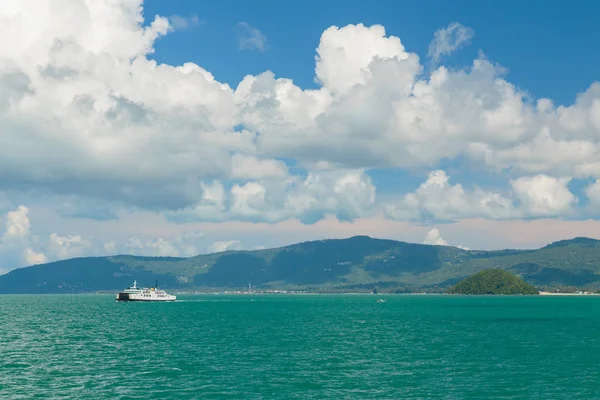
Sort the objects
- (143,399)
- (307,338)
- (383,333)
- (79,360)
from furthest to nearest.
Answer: (383,333) < (307,338) < (79,360) < (143,399)

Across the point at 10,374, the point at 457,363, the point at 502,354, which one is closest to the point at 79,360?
the point at 10,374

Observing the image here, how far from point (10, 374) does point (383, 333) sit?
376 ft

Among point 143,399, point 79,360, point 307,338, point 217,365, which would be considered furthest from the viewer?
point 307,338

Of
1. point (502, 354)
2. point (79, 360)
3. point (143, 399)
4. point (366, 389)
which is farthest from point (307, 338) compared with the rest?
point (143, 399)

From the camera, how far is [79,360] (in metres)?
131

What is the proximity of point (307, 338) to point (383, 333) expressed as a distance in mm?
30031

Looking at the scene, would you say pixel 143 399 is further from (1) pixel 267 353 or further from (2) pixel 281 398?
(1) pixel 267 353

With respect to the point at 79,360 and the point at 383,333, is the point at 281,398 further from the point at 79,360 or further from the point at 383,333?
the point at 383,333

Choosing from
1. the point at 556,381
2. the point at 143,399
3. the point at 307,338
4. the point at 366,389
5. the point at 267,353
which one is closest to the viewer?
the point at 143,399

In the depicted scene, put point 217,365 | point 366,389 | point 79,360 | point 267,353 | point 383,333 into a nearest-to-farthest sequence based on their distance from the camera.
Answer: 1. point 366,389
2. point 217,365
3. point 79,360
4. point 267,353
5. point 383,333

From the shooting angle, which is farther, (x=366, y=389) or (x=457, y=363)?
(x=457, y=363)

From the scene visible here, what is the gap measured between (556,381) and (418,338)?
2909 inches

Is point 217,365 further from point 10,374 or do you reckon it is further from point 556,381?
point 556,381

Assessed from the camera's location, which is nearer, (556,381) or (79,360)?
(556,381)
